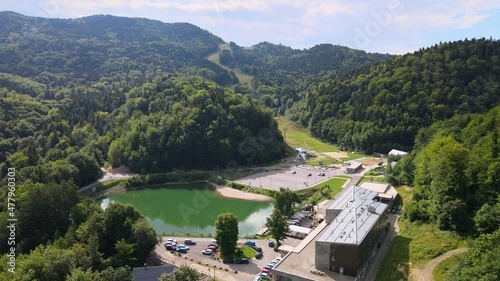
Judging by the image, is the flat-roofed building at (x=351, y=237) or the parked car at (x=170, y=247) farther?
the parked car at (x=170, y=247)

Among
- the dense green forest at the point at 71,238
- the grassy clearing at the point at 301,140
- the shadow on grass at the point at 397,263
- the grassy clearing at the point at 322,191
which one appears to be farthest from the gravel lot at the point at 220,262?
the grassy clearing at the point at 301,140

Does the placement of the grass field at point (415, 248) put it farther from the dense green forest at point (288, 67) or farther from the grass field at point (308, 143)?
the dense green forest at point (288, 67)

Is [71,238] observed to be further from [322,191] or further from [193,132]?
[193,132]

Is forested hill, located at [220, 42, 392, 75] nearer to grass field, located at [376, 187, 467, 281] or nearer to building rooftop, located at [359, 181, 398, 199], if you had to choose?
building rooftop, located at [359, 181, 398, 199]

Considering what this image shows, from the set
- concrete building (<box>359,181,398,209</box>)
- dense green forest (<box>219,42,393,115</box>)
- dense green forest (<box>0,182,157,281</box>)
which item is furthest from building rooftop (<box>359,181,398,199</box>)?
dense green forest (<box>219,42,393,115</box>)

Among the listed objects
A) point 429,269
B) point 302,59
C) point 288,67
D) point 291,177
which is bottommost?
point 291,177

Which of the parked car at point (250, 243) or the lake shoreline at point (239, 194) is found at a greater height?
the parked car at point (250, 243)

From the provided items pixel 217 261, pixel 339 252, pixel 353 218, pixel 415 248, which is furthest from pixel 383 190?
pixel 217 261
